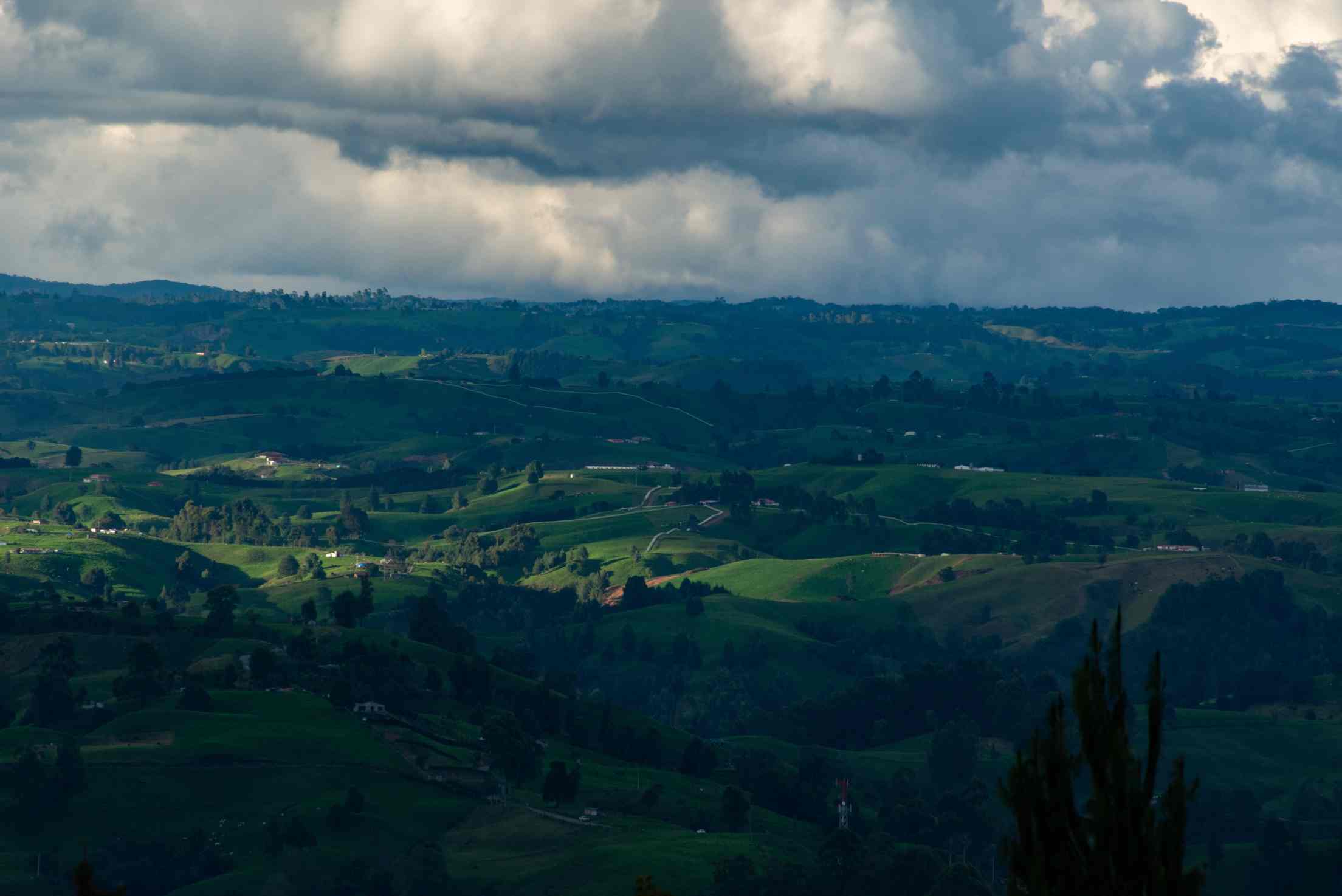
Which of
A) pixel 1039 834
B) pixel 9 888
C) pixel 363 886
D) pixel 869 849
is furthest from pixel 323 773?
pixel 1039 834

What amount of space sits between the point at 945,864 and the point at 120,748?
85912 millimetres

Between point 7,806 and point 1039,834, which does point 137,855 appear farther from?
point 1039,834

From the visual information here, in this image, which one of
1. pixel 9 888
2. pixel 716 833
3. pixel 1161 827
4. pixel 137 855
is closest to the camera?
pixel 1161 827

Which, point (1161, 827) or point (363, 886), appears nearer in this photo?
point (1161, 827)

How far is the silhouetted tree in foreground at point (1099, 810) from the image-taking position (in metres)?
41.1

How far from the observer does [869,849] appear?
580ft

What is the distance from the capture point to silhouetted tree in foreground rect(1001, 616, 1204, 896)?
135ft

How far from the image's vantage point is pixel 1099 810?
41.7 m

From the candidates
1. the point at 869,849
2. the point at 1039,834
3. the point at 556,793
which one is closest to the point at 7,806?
the point at 556,793

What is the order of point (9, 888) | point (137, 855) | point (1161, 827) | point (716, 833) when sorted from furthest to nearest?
point (716, 833), point (137, 855), point (9, 888), point (1161, 827)

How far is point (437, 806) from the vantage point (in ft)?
620

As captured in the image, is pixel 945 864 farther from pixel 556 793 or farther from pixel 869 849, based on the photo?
pixel 556 793

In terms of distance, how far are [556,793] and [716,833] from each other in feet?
57.7

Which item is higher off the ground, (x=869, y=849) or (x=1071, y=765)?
(x=1071, y=765)
